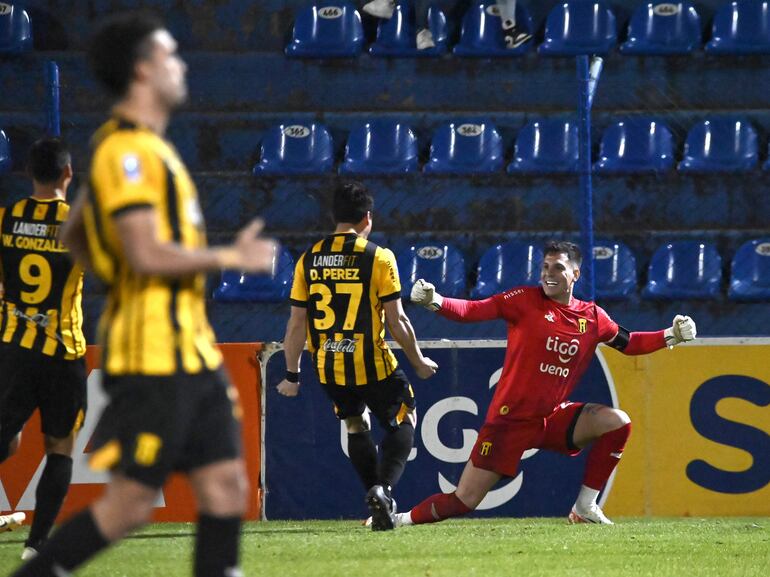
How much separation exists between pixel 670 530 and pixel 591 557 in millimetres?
1441

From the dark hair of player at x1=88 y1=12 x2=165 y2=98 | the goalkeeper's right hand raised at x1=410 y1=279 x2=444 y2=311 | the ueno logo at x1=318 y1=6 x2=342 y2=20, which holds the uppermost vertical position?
the ueno logo at x1=318 y1=6 x2=342 y2=20

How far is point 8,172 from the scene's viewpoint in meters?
11.5

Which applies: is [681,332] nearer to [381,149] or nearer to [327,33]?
[381,149]

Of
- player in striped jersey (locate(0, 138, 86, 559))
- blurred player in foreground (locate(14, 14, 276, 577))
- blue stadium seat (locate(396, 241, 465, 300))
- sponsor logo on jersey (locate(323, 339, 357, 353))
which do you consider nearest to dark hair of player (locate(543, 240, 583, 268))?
sponsor logo on jersey (locate(323, 339, 357, 353))

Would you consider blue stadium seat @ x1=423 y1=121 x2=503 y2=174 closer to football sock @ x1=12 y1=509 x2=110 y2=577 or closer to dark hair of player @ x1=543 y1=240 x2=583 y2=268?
dark hair of player @ x1=543 y1=240 x2=583 y2=268

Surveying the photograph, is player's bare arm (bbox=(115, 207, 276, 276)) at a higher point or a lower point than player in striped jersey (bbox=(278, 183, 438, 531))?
higher

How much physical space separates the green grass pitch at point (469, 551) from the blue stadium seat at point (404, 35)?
538 centimetres

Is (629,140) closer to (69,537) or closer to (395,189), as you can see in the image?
(395,189)

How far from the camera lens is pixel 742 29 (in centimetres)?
1205

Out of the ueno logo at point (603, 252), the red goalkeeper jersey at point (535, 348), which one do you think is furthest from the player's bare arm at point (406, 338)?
the ueno logo at point (603, 252)

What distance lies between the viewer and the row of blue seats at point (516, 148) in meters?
11.6

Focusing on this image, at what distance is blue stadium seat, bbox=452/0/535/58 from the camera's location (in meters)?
12.1

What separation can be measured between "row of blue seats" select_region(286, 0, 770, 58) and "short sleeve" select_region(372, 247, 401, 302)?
5067 millimetres

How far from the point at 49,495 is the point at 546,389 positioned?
2.84 metres
